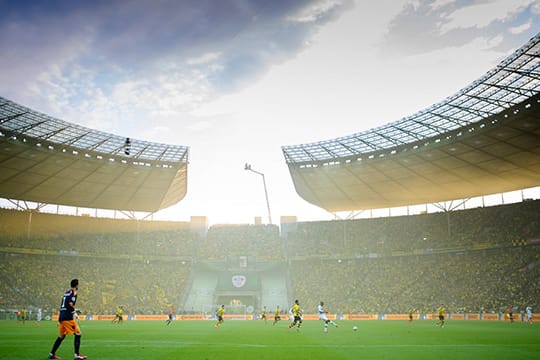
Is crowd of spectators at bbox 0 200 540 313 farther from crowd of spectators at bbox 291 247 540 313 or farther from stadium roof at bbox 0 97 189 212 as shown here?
stadium roof at bbox 0 97 189 212

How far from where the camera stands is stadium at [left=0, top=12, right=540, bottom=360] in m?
44.8

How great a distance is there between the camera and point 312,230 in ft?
243

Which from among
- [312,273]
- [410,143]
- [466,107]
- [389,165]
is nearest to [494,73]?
[466,107]

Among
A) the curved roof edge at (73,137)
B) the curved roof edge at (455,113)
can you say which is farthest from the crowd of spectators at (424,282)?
the curved roof edge at (73,137)

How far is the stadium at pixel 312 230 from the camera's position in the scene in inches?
1762

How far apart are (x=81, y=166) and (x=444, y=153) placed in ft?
136

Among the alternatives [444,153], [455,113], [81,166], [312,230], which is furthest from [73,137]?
[312,230]

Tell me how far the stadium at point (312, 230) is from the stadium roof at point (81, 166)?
20 centimetres

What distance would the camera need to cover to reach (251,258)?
69.6 metres

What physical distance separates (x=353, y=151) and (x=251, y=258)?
26130 millimetres

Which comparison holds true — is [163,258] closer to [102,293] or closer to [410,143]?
[102,293]

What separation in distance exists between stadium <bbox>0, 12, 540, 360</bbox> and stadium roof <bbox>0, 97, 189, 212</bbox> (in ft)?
A: 0.64

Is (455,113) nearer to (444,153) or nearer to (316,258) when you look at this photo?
(444,153)

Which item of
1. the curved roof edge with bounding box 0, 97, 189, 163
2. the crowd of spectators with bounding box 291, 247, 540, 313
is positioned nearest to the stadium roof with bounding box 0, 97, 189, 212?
the curved roof edge with bounding box 0, 97, 189, 163
